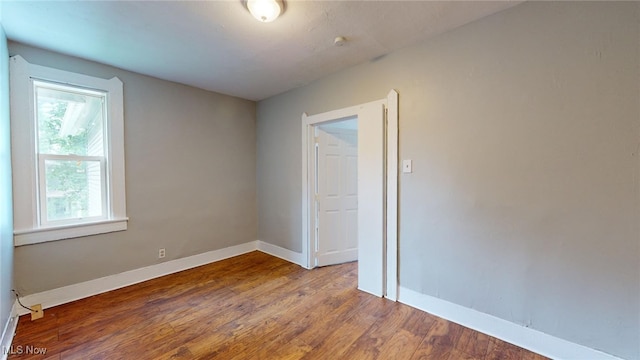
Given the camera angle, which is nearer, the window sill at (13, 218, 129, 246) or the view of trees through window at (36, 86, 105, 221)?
the window sill at (13, 218, 129, 246)

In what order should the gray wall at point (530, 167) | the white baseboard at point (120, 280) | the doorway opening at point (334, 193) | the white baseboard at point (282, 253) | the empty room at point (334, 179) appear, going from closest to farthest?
the gray wall at point (530, 167)
the empty room at point (334, 179)
the white baseboard at point (120, 280)
the doorway opening at point (334, 193)
the white baseboard at point (282, 253)

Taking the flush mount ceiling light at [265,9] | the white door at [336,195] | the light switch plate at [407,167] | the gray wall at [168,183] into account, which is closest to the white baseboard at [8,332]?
the gray wall at [168,183]

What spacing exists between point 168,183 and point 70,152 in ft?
3.13

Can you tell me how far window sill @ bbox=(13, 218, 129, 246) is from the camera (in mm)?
2291

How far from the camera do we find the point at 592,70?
5.28 ft

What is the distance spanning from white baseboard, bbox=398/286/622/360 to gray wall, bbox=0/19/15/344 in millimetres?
3230

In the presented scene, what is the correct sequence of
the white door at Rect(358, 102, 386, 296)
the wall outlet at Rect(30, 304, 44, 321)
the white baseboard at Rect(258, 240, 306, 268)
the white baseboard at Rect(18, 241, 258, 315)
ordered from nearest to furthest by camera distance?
the wall outlet at Rect(30, 304, 44, 321)
the white baseboard at Rect(18, 241, 258, 315)
the white door at Rect(358, 102, 386, 296)
the white baseboard at Rect(258, 240, 306, 268)

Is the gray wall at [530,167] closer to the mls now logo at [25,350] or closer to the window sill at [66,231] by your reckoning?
the mls now logo at [25,350]

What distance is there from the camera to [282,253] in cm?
383

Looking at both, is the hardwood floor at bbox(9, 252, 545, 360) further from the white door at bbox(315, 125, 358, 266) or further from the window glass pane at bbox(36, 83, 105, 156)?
the window glass pane at bbox(36, 83, 105, 156)

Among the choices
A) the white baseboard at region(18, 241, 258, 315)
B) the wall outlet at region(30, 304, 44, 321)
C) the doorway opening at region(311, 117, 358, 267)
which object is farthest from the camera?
the doorway opening at region(311, 117, 358, 267)

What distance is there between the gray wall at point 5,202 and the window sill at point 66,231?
14cm

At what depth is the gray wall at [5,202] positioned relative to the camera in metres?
1.84

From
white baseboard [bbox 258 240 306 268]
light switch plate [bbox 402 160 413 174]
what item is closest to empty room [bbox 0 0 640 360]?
light switch plate [bbox 402 160 413 174]
